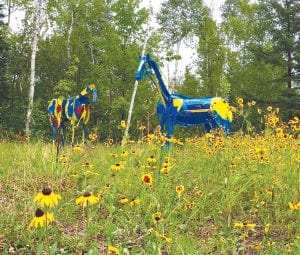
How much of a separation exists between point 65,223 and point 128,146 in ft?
8.39

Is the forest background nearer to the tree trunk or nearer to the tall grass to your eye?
the tree trunk

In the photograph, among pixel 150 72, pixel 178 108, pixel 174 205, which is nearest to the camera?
pixel 174 205

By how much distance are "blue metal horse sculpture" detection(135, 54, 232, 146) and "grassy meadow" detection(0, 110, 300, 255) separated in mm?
2796

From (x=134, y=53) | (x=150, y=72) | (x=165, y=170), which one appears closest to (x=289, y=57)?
(x=134, y=53)

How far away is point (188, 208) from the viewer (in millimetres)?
3666

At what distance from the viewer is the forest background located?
864 inches

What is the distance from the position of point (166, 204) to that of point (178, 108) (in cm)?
446

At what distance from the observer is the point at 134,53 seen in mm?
22641

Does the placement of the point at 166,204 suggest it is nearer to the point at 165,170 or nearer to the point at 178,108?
the point at 165,170

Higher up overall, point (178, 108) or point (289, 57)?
point (289, 57)

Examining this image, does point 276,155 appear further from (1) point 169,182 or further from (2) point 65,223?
(2) point 65,223

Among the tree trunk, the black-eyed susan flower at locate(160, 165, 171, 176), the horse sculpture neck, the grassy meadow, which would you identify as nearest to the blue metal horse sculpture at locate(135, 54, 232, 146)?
the horse sculpture neck

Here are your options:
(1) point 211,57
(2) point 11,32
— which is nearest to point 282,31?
(1) point 211,57

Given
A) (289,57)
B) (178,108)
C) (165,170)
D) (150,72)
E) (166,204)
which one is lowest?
(166,204)
